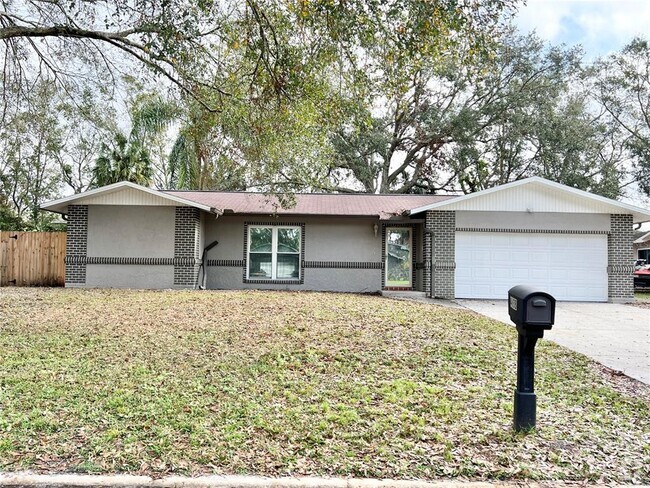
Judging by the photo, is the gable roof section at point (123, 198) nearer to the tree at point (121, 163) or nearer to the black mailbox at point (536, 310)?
the tree at point (121, 163)

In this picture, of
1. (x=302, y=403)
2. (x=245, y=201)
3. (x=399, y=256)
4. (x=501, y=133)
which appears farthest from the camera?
(x=501, y=133)

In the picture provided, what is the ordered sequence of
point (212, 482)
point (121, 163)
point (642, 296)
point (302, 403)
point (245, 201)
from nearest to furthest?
1. point (212, 482)
2. point (302, 403)
3. point (245, 201)
4. point (642, 296)
5. point (121, 163)

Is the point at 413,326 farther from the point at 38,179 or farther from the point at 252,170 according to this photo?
the point at 38,179

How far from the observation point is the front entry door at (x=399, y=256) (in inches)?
585

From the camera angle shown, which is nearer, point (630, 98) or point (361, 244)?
point (361, 244)

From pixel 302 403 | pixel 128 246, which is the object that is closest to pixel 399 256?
pixel 128 246

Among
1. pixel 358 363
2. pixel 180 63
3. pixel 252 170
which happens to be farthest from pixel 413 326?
pixel 180 63

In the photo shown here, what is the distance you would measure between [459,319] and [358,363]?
4036 mm

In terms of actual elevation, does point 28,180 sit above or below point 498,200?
above

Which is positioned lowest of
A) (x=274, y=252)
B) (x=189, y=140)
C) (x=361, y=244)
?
(x=274, y=252)

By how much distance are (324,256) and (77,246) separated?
794cm

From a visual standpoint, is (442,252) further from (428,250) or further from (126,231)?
(126,231)

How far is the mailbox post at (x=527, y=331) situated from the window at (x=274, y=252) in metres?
11.4

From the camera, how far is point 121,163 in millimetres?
18453
